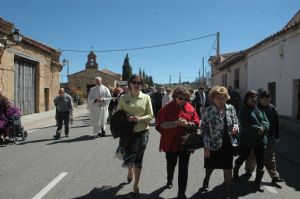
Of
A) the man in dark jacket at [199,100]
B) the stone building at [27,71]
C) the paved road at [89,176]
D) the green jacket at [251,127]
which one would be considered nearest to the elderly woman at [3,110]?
the paved road at [89,176]

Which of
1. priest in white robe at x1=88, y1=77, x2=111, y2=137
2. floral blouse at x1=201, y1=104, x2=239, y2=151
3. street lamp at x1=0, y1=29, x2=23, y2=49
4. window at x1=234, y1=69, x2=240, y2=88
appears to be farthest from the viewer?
window at x1=234, y1=69, x2=240, y2=88

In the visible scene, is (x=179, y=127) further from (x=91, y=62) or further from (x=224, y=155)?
(x=91, y=62)

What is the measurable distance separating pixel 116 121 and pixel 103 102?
6.91 meters

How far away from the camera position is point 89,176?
6.92 m

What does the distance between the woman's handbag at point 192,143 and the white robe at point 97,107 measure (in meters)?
7.41

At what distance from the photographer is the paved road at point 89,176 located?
5.82 m

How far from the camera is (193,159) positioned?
8586mm

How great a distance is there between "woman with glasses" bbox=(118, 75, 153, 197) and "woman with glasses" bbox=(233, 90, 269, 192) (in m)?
1.48

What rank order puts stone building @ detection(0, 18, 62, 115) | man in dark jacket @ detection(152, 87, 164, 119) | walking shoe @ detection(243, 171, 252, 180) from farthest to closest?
stone building @ detection(0, 18, 62, 115), man in dark jacket @ detection(152, 87, 164, 119), walking shoe @ detection(243, 171, 252, 180)

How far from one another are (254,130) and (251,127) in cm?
6

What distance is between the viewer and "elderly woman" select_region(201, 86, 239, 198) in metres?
5.33

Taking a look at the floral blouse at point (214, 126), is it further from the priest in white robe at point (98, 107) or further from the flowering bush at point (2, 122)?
the priest in white robe at point (98, 107)

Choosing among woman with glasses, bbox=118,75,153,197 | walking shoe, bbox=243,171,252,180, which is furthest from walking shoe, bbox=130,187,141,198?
walking shoe, bbox=243,171,252,180

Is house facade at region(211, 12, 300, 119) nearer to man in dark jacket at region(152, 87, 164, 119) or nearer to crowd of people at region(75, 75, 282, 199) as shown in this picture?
man in dark jacket at region(152, 87, 164, 119)
